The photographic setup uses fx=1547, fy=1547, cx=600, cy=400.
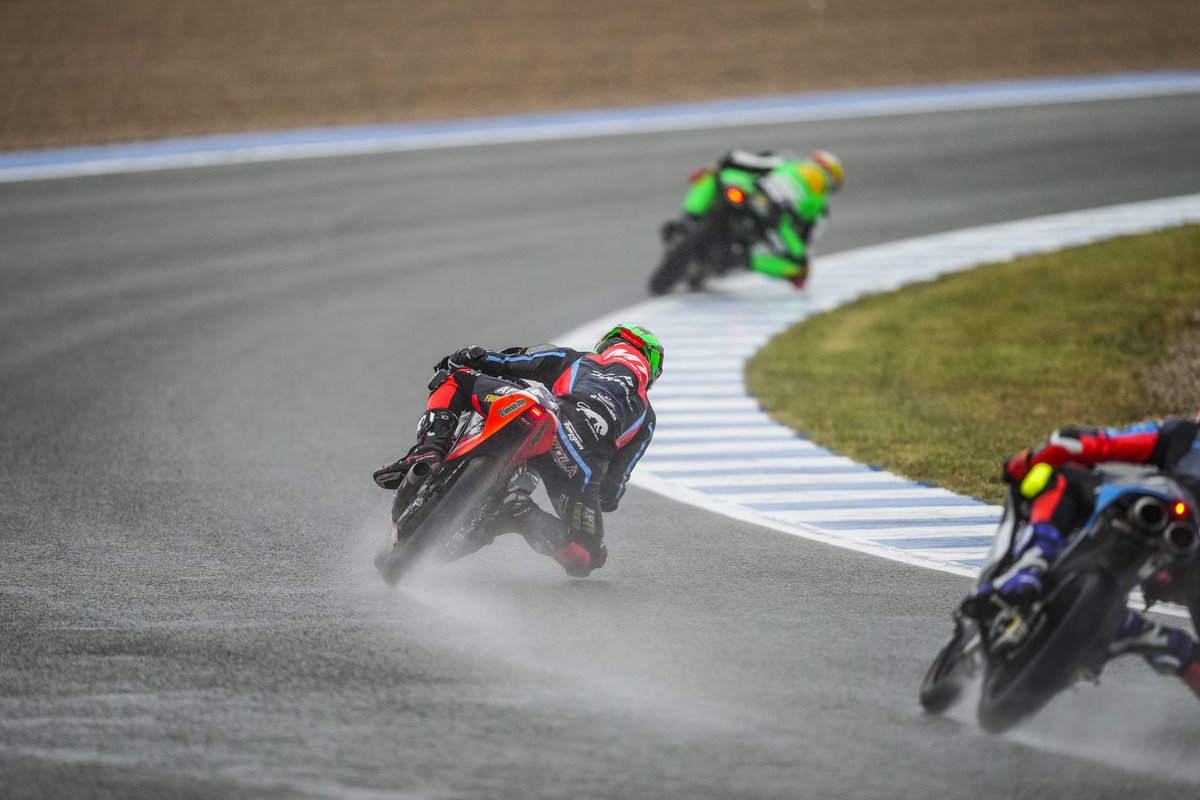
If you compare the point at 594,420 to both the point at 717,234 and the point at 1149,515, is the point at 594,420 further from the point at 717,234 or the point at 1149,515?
the point at 717,234

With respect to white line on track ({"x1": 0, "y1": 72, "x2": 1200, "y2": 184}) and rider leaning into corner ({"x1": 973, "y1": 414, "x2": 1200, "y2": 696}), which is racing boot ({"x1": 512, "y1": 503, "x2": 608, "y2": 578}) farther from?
white line on track ({"x1": 0, "y1": 72, "x2": 1200, "y2": 184})

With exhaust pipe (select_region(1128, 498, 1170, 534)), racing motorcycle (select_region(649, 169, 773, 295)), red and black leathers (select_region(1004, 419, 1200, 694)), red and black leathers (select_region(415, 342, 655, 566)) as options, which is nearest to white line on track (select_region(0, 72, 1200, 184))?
racing motorcycle (select_region(649, 169, 773, 295))

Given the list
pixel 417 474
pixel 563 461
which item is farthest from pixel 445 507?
pixel 563 461

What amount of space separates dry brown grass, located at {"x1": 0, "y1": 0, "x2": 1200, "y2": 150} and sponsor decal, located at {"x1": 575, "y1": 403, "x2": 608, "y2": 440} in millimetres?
20680

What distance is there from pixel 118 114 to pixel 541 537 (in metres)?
22.4

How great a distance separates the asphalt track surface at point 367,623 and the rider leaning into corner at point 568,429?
0.32m

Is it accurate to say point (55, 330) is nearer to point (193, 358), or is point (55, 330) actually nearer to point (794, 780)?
point (193, 358)

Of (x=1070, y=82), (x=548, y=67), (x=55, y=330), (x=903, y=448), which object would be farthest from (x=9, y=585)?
(x=1070, y=82)

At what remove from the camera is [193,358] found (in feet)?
49.2

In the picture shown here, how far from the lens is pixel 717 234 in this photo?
57.8 ft

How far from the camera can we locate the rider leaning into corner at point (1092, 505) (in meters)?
5.50

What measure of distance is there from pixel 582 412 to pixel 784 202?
9.96 metres

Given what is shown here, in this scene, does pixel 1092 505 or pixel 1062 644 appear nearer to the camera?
pixel 1062 644

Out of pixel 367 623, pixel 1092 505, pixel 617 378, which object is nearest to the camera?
pixel 1092 505
